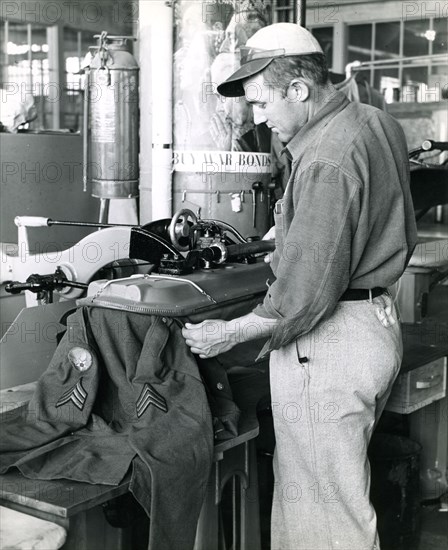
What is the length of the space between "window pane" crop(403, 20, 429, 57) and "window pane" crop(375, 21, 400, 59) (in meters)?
0.11

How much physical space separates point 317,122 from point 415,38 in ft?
27.0

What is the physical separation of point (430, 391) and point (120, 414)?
1.68 m

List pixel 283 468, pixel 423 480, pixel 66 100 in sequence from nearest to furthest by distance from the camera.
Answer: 1. pixel 283 468
2. pixel 423 480
3. pixel 66 100

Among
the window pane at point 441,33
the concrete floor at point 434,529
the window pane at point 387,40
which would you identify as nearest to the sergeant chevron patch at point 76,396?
the concrete floor at point 434,529

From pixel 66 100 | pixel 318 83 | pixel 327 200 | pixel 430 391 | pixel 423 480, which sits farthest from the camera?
pixel 66 100

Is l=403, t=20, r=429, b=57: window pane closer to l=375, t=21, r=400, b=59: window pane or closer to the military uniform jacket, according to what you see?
l=375, t=21, r=400, b=59: window pane

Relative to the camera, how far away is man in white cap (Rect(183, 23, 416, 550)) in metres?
2.07

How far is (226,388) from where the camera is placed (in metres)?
2.50

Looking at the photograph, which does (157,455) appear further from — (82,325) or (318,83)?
(318,83)

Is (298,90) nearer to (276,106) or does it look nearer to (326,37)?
(276,106)

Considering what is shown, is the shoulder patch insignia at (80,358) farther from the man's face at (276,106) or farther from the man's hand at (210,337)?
the man's face at (276,106)

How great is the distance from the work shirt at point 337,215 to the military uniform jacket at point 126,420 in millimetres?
301

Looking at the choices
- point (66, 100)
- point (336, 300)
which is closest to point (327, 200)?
point (336, 300)

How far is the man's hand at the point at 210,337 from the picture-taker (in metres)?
2.24
